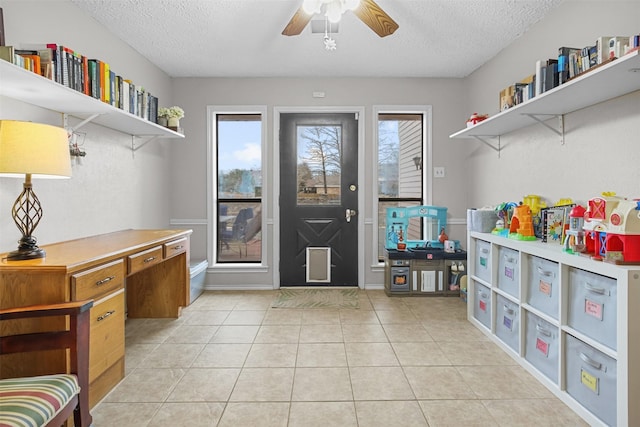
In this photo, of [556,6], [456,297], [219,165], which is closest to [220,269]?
[219,165]

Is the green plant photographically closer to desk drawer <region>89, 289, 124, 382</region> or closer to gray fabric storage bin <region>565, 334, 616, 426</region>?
desk drawer <region>89, 289, 124, 382</region>

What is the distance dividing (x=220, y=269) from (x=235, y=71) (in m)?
2.33

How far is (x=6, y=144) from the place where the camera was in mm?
1714

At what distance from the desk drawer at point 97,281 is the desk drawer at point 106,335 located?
0.06 m

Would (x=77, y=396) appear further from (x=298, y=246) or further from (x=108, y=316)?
(x=298, y=246)

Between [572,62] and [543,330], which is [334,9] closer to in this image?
[572,62]

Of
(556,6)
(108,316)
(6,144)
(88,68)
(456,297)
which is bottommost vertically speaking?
(456,297)

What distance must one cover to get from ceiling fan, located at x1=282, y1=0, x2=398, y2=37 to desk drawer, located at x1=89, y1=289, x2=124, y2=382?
2.05 m

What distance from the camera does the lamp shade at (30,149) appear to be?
5.62ft

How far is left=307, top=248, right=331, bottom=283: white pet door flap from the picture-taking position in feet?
14.8

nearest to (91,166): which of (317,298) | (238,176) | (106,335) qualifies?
(106,335)

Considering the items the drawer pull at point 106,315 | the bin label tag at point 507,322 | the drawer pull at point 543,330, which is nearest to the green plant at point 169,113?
the drawer pull at point 106,315

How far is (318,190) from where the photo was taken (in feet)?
14.7

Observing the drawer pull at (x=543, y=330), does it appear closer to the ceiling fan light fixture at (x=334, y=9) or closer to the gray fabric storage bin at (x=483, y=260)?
the gray fabric storage bin at (x=483, y=260)
